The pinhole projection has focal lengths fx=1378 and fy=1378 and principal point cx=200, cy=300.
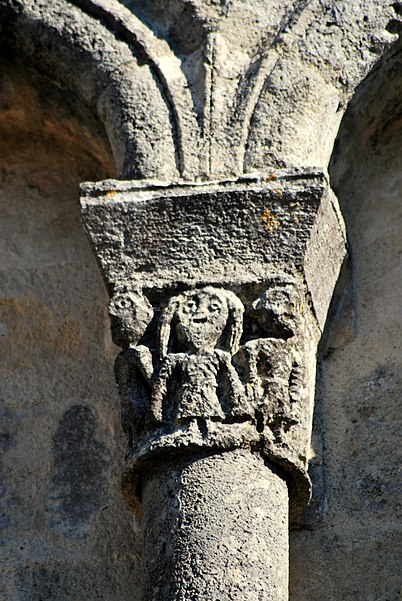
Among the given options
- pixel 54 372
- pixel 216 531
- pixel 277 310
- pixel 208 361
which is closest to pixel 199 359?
pixel 208 361

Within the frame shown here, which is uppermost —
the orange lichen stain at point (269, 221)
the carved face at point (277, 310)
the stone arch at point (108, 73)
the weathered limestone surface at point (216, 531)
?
the stone arch at point (108, 73)

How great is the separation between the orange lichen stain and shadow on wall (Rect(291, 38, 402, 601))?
591 millimetres

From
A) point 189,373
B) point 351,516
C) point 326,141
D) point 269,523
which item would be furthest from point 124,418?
point 326,141

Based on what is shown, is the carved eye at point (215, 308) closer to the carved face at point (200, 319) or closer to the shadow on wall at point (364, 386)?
the carved face at point (200, 319)

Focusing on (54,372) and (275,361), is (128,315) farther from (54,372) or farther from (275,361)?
(54,372)

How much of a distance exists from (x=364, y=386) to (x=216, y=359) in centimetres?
74

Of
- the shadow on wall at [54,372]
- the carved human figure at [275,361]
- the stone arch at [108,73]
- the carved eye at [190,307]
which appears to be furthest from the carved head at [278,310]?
the shadow on wall at [54,372]

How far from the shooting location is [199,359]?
12.0ft

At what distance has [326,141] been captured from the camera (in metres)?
4.20

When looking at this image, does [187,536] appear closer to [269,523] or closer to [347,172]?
[269,523]

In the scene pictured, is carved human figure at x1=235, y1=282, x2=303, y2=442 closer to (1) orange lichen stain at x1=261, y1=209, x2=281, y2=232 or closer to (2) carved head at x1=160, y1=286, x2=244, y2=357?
(2) carved head at x1=160, y1=286, x2=244, y2=357

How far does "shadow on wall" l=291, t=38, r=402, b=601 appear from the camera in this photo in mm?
3934

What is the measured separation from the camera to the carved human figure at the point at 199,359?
360 centimetres

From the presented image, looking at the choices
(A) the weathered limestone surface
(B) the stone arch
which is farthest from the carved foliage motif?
(B) the stone arch
